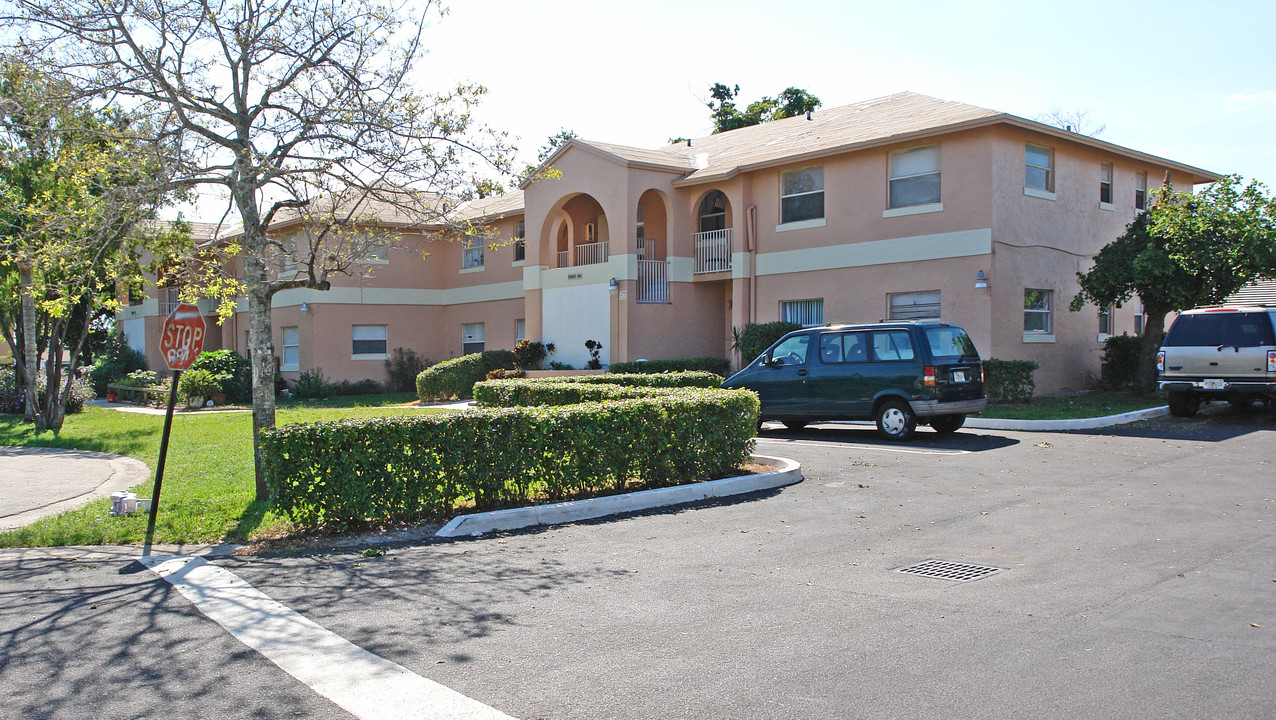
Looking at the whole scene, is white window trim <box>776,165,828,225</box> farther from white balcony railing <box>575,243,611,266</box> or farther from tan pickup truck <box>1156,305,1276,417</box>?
tan pickup truck <box>1156,305,1276,417</box>

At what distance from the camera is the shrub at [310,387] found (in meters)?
28.3

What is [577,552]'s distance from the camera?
24.7 ft

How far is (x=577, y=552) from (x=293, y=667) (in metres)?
3.03

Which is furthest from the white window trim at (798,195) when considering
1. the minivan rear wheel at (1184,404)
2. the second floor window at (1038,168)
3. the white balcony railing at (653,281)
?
the minivan rear wheel at (1184,404)

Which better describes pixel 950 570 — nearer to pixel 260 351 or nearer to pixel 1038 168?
pixel 260 351

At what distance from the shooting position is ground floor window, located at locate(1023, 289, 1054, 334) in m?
20.3

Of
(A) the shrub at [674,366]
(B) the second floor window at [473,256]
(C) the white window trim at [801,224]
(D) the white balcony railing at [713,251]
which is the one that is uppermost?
(B) the second floor window at [473,256]

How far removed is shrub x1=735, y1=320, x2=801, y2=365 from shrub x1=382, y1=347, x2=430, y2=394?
44.3 feet

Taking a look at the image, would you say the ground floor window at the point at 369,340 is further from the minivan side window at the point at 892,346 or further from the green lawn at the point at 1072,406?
the minivan side window at the point at 892,346

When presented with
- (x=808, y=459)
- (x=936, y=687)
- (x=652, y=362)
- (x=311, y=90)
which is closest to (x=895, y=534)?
(x=936, y=687)

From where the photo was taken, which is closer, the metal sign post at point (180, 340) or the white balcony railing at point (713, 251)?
the metal sign post at point (180, 340)

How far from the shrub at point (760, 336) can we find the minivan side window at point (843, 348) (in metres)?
6.28

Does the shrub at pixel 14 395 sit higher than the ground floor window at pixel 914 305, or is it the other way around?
the ground floor window at pixel 914 305

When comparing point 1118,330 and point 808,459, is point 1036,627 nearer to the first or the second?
point 808,459
